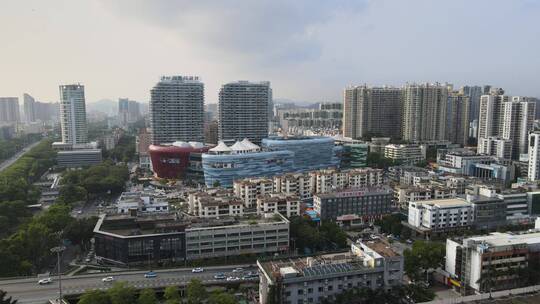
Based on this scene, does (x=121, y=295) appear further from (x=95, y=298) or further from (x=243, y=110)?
(x=243, y=110)

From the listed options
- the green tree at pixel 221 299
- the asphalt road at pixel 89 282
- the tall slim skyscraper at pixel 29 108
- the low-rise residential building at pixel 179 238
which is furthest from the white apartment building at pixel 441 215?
the tall slim skyscraper at pixel 29 108

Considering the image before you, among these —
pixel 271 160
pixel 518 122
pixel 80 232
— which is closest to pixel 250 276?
pixel 80 232

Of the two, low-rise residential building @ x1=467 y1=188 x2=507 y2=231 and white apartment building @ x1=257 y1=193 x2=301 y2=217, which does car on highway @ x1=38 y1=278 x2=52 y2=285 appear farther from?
low-rise residential building @ x1=467 y1=188 x2=507 y2=231

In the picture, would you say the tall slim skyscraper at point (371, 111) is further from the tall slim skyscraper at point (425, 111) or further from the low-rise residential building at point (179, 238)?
the low-rise residential building at point (179, 238)

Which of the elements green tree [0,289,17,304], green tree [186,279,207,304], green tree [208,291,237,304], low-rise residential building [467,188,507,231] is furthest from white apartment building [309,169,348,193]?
green tree [0,289,17,304]

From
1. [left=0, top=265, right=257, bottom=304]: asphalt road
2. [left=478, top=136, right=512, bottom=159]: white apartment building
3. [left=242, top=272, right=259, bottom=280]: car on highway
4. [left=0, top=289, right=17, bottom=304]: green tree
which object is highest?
[left=478, top=136, right=512, bottom=159]: white apartment building
